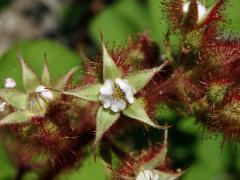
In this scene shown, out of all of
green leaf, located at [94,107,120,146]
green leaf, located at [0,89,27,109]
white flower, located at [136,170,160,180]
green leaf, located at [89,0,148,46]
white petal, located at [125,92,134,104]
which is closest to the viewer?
green leaf, located at [94,107,120,146]

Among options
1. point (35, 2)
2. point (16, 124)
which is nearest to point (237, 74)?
point (16, 124)

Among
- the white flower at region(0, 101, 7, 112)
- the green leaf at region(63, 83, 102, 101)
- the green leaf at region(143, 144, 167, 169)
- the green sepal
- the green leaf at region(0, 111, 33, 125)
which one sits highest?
the green sepal

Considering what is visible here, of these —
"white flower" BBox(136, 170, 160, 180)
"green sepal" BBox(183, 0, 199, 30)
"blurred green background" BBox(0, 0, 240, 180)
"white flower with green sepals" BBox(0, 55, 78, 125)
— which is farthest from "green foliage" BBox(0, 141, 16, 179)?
"green sepal" BBox(183, 0, 199, 30)

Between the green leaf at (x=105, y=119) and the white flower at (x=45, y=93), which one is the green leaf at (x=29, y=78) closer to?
the white flower at (x=45, y=93)

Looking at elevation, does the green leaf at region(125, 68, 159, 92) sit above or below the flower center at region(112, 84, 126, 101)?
above

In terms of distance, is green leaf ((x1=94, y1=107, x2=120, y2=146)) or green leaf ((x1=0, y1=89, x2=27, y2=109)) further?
green leaf ((x1=0, y1=89, x2=27, y2=109))

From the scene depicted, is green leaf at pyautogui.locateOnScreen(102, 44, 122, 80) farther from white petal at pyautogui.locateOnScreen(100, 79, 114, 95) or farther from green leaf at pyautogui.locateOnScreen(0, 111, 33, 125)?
green leaf at pyautogui.locateOnScreen(0, 111, 33, 125)

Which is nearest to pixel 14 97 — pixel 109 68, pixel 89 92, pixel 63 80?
pixel 63 80

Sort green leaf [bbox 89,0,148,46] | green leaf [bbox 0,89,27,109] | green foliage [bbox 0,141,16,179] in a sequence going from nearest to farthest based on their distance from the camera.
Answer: green leaf [bbox 0,89,27,109] → green foliage [bbox 0,141,16,179] → green leaf [bbox 89,0,148,46]

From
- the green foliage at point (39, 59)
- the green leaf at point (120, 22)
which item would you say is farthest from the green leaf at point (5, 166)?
the green leaf at point (120, 22)

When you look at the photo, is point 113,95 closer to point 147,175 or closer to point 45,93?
point 45,93
